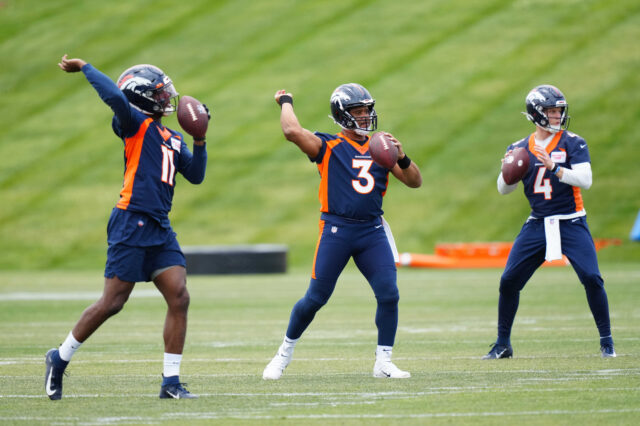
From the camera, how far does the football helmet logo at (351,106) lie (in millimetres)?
8711

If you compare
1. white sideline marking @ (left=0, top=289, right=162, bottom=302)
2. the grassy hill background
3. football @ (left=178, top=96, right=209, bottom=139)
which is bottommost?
the grassy hill background

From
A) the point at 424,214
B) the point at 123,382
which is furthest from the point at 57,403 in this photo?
the point at 424,214

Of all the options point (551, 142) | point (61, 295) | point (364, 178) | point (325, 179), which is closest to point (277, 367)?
point (325, 179)

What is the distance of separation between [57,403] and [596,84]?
29.1 m

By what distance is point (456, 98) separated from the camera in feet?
114

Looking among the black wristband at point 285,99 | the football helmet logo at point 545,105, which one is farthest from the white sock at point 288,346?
the football helmet logo at point 545,105

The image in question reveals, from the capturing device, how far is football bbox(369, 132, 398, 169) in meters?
8.36

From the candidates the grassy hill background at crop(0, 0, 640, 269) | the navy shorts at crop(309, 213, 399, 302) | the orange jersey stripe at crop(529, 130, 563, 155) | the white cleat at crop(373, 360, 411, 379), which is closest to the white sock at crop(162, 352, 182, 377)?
the navy shorts at crop(309, 213, 399, 302)

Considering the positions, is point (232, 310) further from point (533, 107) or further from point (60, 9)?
point (60, 9)

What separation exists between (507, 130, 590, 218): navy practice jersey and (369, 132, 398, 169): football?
6.77 feet

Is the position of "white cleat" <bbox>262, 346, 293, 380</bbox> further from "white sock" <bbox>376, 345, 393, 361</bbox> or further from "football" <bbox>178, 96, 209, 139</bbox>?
"football" <bbox>178, 96, 209, 139</bbox>

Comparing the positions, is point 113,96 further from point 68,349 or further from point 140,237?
point 68,349

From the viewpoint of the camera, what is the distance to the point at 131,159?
25.3 feet

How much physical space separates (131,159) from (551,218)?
4185 millimetres
